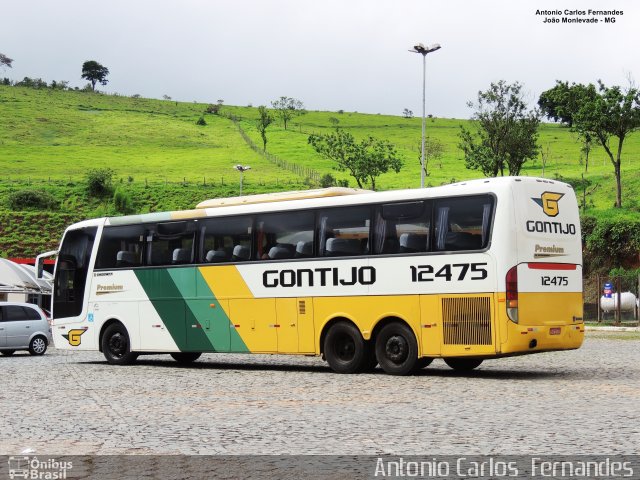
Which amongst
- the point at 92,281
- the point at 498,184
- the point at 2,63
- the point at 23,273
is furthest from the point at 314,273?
the point at 2,63

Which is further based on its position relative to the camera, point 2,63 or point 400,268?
point 2,63

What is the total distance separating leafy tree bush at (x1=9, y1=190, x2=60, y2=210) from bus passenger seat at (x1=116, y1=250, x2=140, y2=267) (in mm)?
70658

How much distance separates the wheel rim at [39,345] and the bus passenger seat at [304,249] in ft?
41.6

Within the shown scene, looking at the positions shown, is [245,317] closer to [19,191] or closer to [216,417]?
[216,417]

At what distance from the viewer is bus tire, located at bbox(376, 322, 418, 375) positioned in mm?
19391

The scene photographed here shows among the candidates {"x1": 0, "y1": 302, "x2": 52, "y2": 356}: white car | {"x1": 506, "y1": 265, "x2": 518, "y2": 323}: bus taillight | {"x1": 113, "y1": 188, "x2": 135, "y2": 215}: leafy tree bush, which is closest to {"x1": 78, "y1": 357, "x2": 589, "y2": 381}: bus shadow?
{"x1": 506, "y1": 265, "x2": 518, "y2": 323}: bus taillight

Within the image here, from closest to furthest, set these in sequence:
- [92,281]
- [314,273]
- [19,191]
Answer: [314,273]
[92,281]
[19,191]

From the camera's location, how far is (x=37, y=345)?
30.8 m

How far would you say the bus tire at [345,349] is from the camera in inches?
795

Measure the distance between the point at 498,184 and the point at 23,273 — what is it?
27928 millimetres

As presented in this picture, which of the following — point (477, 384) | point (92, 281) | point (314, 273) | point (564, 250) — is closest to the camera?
point (477, 384)

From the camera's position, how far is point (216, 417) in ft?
42.5

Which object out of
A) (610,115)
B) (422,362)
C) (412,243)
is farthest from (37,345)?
(610,115)

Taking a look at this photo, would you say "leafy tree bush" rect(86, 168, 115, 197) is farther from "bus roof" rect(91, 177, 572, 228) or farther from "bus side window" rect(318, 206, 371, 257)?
"bus side window" rect(318, 206, 371, 257)
